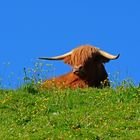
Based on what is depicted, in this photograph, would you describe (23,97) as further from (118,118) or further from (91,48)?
(91,48)

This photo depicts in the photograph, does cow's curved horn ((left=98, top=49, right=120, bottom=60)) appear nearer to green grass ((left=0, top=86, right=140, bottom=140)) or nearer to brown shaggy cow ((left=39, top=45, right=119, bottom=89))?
brown shaggy cow ((left=39, top=45, right=119, bottom=89))

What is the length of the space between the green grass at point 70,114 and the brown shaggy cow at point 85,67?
3643 mm

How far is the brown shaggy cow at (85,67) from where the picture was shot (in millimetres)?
19250

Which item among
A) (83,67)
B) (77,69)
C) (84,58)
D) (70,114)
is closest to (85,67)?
(83,67)

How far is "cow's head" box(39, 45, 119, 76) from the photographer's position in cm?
1923

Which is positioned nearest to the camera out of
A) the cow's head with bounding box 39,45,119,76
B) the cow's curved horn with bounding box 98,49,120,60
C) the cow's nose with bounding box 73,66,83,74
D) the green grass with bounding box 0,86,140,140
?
the green grass with bounding box 0,86,140,140

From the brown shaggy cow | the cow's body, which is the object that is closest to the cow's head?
the brown shaggy cow

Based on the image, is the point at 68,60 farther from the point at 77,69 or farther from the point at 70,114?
the point at 70,114

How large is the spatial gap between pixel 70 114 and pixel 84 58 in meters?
6.40

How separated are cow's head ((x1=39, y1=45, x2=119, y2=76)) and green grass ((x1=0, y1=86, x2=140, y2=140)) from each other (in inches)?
143

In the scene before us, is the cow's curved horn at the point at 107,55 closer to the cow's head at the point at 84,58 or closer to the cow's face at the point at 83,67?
the cow's head at the point at 84,58

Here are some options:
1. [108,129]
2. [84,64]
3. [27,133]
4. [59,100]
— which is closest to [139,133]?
[108,129]

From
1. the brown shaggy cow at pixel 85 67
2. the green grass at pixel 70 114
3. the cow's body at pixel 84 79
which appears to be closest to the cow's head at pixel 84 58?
the brown shaggy cow at pixel 85 67

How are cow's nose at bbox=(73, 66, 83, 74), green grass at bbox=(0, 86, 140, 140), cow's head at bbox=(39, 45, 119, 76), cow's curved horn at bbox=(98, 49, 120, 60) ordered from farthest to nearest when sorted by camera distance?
cow's curved horn at bbox=(98, 49, 120, 60)
cow's head at bbox=(39, 45, 119, 76)
cow's nose at bbox=(73, 66, 83, 74)
green grass at bbox=(0, 86, 140, 140)
